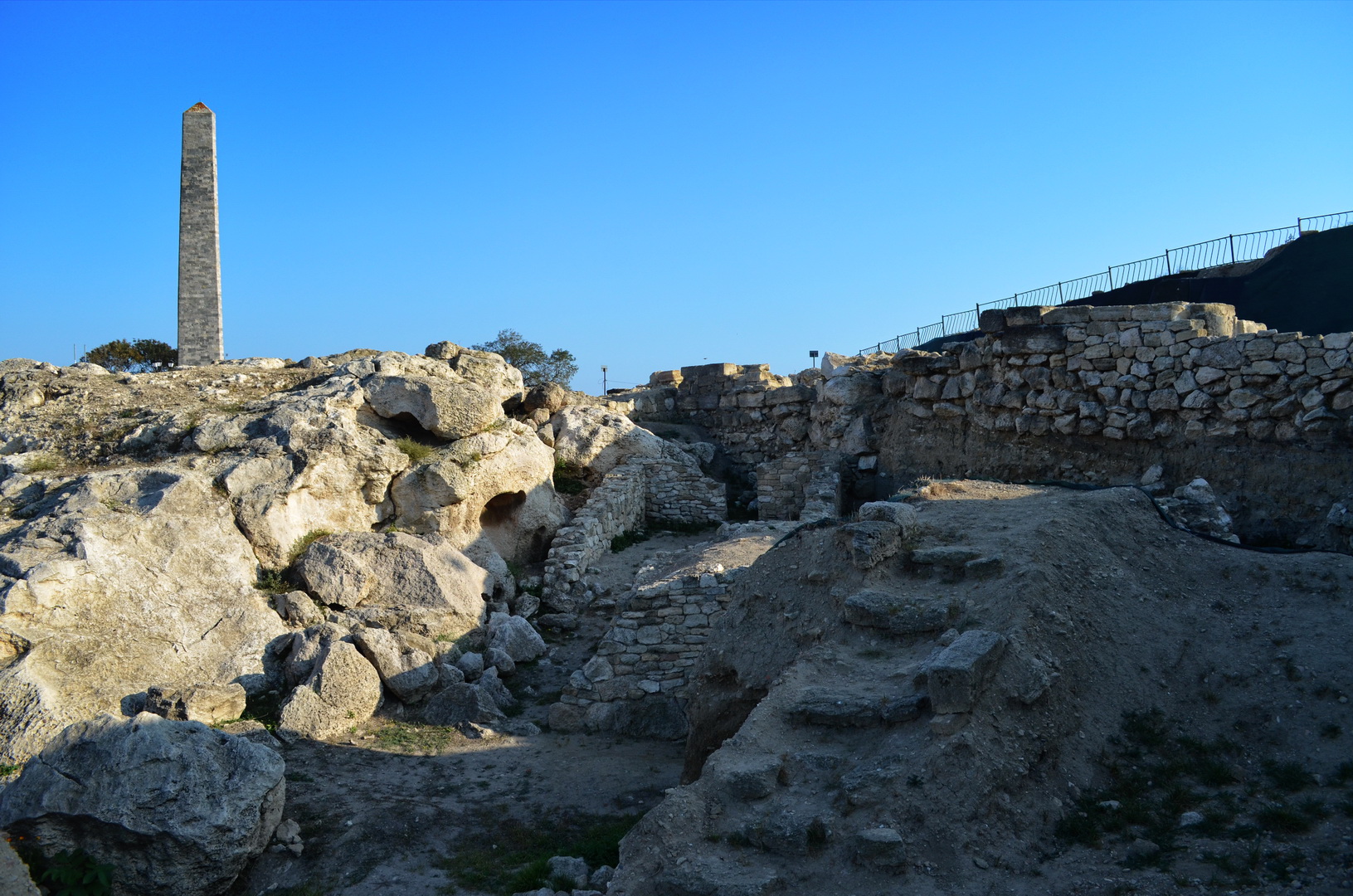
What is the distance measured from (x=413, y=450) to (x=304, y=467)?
1716 millimetres

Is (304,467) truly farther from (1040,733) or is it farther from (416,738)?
(1040,733)

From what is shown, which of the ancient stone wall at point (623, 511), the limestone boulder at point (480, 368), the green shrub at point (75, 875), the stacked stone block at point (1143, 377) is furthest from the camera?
the limestone boulder at point (480, 368)

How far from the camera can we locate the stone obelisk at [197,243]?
2298 cm

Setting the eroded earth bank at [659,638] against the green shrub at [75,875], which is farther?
Answer: the green shrub at [75,875]

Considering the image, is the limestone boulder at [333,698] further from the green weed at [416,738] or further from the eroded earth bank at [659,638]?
the green weed at [416,738]

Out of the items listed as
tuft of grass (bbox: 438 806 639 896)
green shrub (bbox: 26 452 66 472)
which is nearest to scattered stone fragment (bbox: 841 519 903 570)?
tuft of grass (bbox: 438 806 639 896)

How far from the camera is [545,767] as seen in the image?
9039 mm

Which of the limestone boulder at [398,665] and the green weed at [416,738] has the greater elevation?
the limestone boulder at [398,665]

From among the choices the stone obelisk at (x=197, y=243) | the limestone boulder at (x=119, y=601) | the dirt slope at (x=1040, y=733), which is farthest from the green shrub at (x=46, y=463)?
the stone obelisk at (x=197, y=243)

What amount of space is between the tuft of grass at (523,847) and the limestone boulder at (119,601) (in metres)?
3.85

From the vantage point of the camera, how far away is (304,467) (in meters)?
12.3

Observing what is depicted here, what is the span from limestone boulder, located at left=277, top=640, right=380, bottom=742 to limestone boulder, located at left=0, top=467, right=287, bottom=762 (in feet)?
2.49

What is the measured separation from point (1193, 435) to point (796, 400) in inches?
307

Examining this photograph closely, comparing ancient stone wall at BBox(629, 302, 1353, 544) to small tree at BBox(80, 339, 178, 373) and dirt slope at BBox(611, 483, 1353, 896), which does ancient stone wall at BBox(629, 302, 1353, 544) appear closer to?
dirt slope at BBox(611, 483, 1353, 896)
